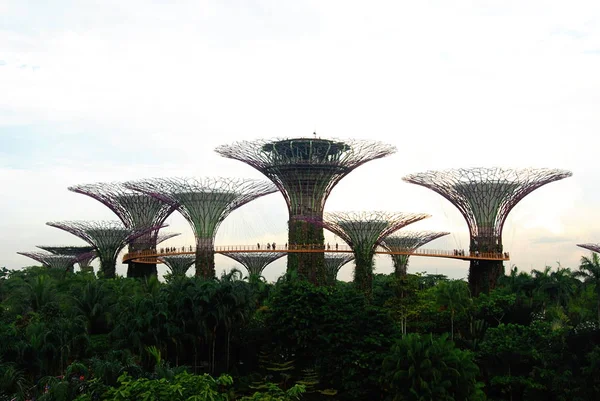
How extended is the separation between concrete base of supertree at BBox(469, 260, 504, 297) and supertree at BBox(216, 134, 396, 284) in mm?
10937

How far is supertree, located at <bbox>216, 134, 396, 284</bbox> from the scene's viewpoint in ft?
143

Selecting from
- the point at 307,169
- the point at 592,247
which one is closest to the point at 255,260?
the point at 307,169

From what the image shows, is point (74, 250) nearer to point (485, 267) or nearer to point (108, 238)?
point (108, 238)

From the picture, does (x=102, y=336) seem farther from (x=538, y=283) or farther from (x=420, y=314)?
(x=538, y=283)

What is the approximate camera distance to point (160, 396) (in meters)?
14.9

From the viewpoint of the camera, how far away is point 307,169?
1716 inches

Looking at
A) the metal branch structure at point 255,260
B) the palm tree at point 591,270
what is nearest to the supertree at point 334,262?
the metal branch structure at point 255,260

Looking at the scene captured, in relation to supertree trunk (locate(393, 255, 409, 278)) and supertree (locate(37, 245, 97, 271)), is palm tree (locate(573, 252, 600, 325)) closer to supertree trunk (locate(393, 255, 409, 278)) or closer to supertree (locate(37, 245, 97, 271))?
supertree trunk (locate(393, 255, 409, 278))

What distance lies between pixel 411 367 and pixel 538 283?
85.1 ft

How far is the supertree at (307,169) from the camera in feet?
143

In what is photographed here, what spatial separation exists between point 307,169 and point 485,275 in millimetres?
15445

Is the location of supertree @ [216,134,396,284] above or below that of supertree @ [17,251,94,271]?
above

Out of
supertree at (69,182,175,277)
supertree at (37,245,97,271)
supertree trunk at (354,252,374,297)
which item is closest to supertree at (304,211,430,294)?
supertree trunk at (354,252,374,297)

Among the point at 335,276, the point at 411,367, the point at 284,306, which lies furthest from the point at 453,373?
the point at 335,276
